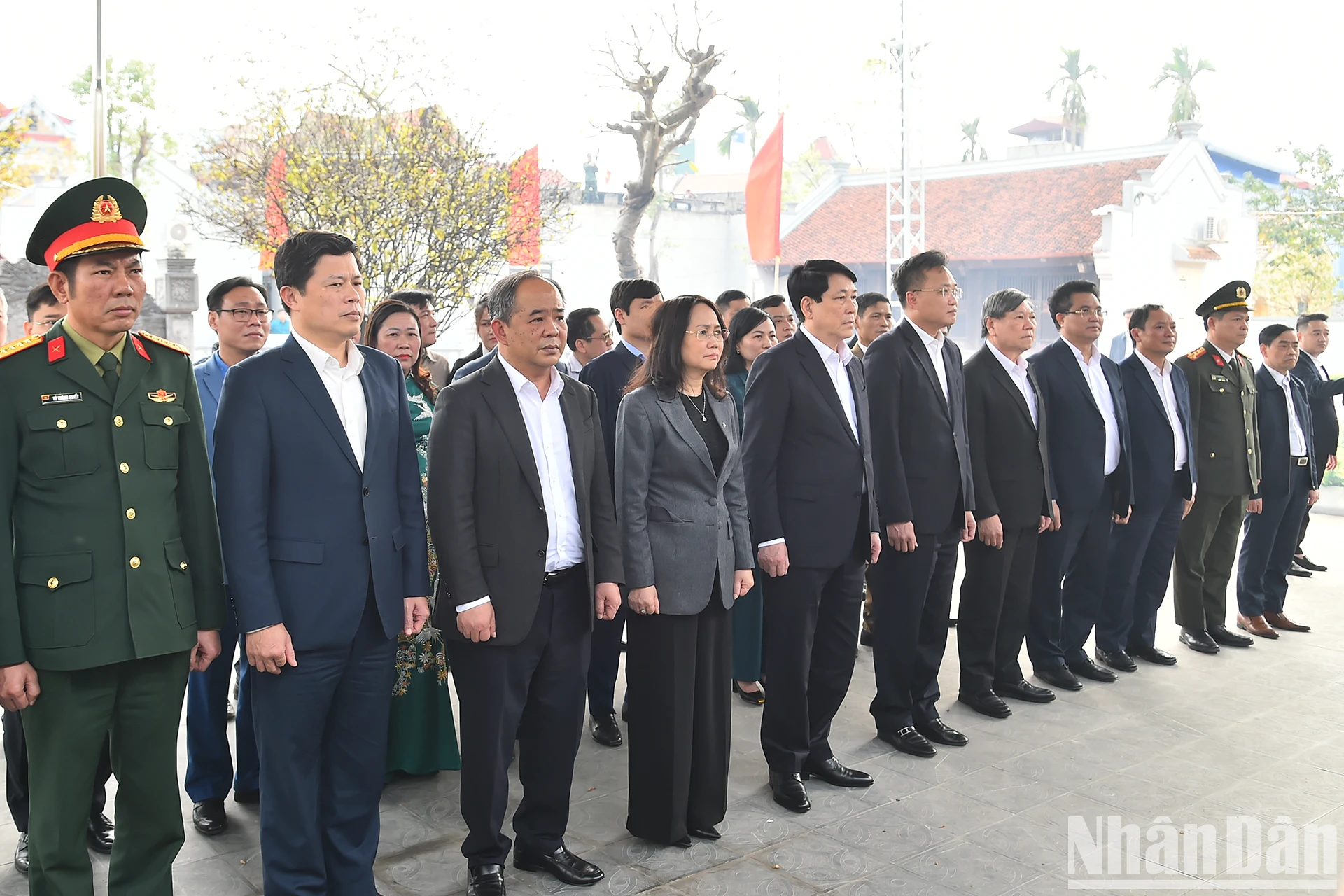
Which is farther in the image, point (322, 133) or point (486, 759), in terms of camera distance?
point (322, 133)

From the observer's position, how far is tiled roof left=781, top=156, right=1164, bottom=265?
19.0 meters

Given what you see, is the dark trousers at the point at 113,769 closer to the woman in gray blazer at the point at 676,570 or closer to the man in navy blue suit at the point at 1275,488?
the woman in gray blazer at the point at 676,570

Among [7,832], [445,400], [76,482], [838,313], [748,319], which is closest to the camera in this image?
[76,482]

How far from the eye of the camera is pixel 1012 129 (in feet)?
134

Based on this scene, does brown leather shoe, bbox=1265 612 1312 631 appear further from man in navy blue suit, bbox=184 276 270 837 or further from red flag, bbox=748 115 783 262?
red flag, bbox=748 115 783 262

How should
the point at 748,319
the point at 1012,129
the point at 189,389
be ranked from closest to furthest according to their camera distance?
the point at 189,389
the point at 748,319
the point at 1012,129

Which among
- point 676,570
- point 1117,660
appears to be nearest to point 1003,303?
point 1117,660

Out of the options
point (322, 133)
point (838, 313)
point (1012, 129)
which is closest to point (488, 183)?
point (322, 133)

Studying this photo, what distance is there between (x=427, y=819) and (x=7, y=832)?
4.02 feet

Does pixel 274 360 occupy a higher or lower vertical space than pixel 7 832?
higher

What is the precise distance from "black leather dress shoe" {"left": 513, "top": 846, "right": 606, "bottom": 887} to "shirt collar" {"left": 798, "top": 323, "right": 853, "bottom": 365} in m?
1.71

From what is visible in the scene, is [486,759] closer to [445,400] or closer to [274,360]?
[445,400]

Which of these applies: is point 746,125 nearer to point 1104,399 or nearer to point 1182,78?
point 1182,78

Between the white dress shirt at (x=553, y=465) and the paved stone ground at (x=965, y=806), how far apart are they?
0.90m
